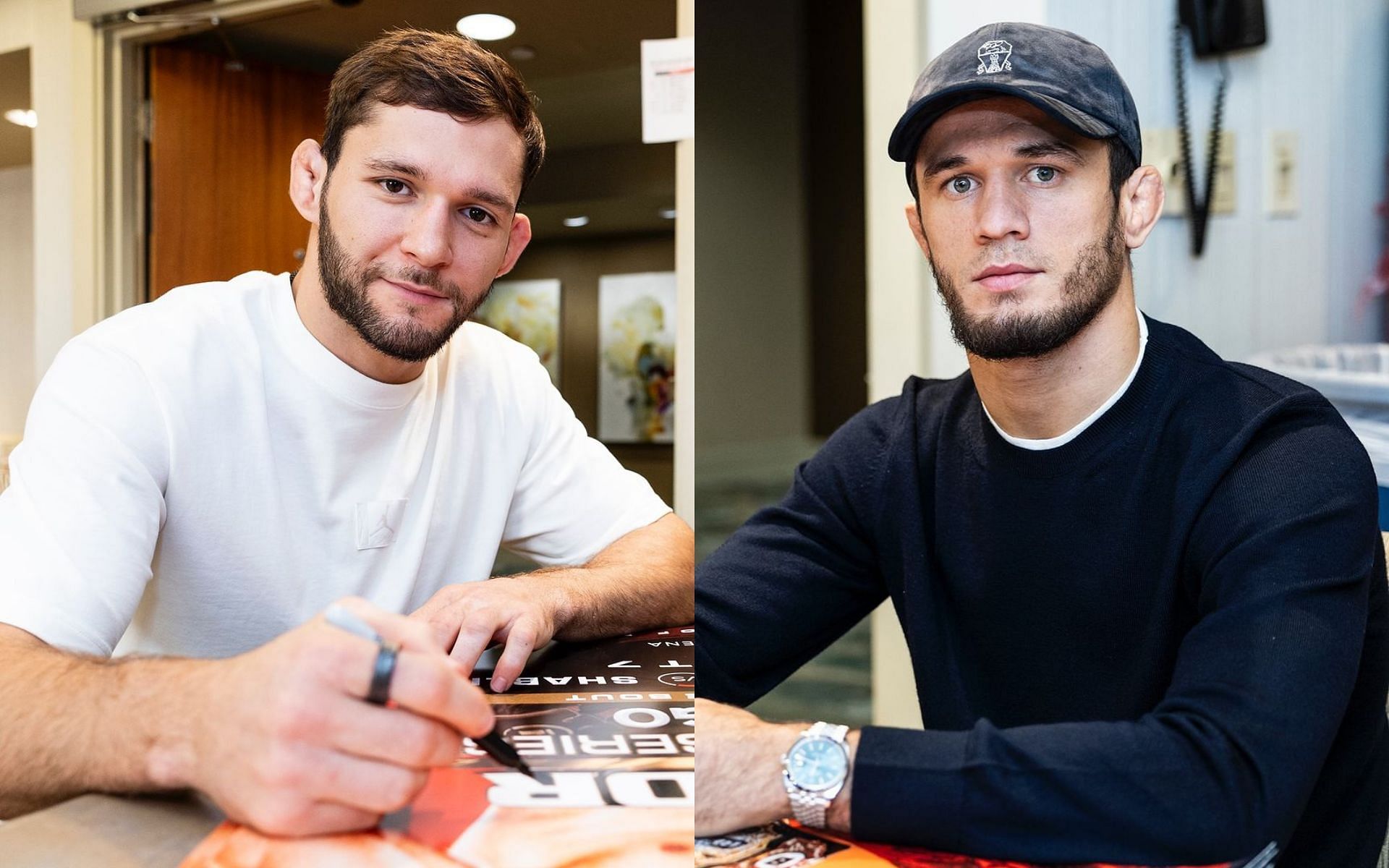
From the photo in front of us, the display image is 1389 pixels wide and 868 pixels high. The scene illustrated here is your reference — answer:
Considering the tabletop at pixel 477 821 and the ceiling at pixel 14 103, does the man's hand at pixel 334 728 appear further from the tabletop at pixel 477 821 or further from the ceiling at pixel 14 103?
the ceiling at pixel 14 103

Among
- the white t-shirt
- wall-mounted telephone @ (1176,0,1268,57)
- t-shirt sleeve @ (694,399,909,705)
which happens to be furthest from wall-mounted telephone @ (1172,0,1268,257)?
the white t-shirt

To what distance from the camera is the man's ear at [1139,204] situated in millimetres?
592

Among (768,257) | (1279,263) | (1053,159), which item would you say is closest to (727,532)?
(768,257)

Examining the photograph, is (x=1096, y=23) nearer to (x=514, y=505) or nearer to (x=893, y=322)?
(x=893, y=322)

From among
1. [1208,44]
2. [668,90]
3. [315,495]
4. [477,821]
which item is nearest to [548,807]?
[477,821]

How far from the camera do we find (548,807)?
40cm

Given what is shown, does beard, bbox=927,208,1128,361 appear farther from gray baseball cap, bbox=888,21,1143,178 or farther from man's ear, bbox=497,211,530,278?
man's ear, bbox=497,211,530,278

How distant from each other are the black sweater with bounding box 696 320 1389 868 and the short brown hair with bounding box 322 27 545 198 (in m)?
0.36

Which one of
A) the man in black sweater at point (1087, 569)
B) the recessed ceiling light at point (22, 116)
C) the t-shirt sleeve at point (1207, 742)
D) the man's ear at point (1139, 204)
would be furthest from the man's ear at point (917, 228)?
the recessed ceiling light at point (22, 116)

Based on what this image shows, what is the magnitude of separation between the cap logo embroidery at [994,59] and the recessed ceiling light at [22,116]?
588 millimetres

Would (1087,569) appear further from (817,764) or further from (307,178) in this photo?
(307,178)

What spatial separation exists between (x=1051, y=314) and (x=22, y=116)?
658 millimetres

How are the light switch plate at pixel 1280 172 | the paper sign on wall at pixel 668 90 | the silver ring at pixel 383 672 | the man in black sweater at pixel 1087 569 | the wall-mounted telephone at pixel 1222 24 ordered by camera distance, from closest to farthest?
the silver ring at pixel 383 672 < the man in black sweater at pixel 1087 569 < the paper sign on wall at pixel 668 90 < the wall-mounted telephone at pixel 1222 24 < the light switch plate at pixel 1280 172

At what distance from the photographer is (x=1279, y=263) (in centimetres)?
98
